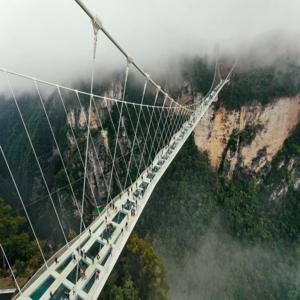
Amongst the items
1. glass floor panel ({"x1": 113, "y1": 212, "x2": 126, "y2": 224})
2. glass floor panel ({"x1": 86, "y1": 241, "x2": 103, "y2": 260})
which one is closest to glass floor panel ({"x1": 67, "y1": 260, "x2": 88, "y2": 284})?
glass floor panel ({"x1": 86, "y1": 241, "x2": 103, "y2": 260})

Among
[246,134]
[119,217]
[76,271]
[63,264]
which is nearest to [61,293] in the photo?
[76,271]

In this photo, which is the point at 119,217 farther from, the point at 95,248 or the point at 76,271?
the point at 76,271

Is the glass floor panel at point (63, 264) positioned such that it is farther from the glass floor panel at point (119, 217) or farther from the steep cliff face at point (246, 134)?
the steep cliff face at point (246, 134)

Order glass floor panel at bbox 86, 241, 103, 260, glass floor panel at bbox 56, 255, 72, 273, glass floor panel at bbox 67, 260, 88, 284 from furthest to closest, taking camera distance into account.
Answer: glass floor panel at bbox 86, 241, 103, 260 < glass floor panel at bbox 56, 255, 72, 273 < glass floor panel at bbox 67, 260, 88, 284

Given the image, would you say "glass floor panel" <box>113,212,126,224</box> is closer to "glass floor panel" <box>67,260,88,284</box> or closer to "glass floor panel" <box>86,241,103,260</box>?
"glass floor panel" <box>86,241,103,260</box>

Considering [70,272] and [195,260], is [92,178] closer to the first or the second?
[195,260]

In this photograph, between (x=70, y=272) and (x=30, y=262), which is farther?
(x=30, y=262)

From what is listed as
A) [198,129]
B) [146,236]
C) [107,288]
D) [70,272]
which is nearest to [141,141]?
[198,129]

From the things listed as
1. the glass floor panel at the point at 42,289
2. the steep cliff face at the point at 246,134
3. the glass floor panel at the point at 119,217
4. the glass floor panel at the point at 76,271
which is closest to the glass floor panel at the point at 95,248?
the glass floor panel at the point at 76,271
